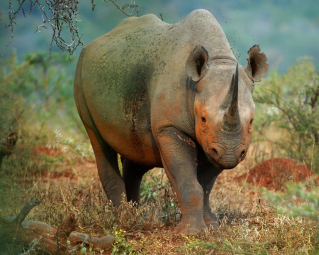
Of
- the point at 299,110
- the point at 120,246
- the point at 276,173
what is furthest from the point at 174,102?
the point at 299,110

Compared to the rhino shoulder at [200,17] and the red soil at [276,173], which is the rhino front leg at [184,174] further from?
the red soil at [276,173]

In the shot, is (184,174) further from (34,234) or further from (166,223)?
(34,234)

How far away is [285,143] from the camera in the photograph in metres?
11.0

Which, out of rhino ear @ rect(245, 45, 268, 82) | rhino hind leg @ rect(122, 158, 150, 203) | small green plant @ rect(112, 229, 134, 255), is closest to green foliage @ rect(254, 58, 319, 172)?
rhino hind leg @ rect(122, 158, 150, 203)

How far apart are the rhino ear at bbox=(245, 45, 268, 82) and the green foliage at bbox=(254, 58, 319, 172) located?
149 inches

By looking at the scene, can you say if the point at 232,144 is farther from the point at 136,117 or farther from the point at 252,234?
the point at 136,117

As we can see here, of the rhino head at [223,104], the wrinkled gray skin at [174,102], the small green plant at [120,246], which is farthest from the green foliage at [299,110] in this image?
the small green plant at [120,246]

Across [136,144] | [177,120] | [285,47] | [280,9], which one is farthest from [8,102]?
[285,47]

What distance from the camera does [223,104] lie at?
16.8 ft

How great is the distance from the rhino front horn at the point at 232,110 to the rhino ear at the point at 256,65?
0.66 m

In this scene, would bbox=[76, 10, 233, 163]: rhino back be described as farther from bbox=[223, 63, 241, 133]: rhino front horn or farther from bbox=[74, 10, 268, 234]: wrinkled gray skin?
bbox=[223, 63, 241, 133]: rhino front horn

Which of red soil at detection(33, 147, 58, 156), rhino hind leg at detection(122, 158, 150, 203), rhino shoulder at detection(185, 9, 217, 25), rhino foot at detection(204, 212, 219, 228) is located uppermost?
rhino shoulder at detection(185, 9, 217, 25)

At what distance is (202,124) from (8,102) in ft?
16.4

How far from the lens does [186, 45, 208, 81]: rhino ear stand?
546cm
